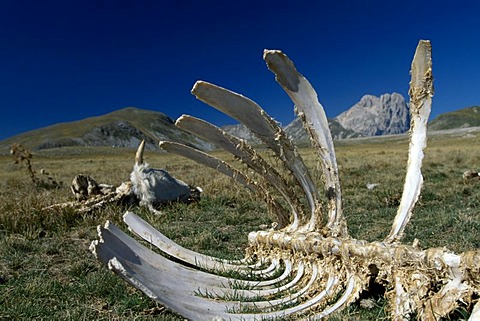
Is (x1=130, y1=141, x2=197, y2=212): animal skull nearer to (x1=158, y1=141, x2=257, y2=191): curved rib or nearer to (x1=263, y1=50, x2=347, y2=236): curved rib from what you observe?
(x1=158, y1=141, x2=257, y2=191): curved rib

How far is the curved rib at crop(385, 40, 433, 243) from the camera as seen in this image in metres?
2.96

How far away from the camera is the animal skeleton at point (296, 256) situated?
2.10 meters

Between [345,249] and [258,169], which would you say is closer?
[345,249]

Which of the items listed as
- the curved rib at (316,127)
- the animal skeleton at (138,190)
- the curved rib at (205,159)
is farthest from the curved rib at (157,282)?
the animal skeleton at (138,190)

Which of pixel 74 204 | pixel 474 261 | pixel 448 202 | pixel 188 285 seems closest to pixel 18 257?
pixel 74 204

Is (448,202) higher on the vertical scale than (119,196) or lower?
lower

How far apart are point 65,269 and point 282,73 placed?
2681 mm

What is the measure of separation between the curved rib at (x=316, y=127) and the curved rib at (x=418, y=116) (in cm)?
46

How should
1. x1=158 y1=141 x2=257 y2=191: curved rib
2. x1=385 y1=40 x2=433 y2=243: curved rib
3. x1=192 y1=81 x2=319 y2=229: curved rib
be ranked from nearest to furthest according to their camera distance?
x1=192 y1=81 x2=319 y2=229: curved rib
x1=385 y1=40 x2=433 y2=243: curved rib
x1=158 y1=141 x2=257 y2=191: curved rib

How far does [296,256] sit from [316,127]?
40.3 inches

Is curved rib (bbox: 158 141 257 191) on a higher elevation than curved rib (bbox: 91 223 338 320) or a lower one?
higher

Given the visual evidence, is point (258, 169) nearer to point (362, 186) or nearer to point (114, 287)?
point (114, 287)

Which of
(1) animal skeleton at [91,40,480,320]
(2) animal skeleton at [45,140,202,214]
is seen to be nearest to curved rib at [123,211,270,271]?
(1) animal skeleton at [91,40,480,320]

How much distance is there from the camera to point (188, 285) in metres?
2.68
